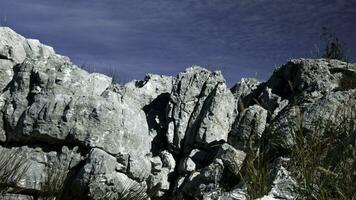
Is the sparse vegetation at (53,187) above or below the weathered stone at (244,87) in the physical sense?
below

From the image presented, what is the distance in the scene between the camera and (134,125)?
1110 cm

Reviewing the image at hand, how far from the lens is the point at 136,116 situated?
11266 mm

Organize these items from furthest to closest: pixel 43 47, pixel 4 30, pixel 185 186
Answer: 1. pixel 43 47
2. pixel 4 30
3. pixel 185 186

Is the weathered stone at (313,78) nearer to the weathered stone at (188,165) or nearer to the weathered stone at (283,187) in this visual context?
the weathered stone at (188,165)

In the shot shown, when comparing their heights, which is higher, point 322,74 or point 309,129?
point 322,74

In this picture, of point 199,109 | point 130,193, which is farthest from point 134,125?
point 130,193

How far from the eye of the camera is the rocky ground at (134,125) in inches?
365

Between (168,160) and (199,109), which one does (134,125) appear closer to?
(168,160)

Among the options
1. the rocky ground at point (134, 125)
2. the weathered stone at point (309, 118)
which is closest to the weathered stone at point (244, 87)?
the rocky ground at point (134, 125)

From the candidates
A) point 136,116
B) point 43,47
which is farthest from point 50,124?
point 43,47

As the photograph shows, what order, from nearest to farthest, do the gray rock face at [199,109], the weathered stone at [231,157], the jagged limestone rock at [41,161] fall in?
the weathered stone at [231,157] → the jagged limestone rock at [41,161] → the gray rock face at [199,109]

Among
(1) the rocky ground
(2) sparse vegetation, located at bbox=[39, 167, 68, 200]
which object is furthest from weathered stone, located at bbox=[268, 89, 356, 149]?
(2) sparse vegetation, located at bbox=[39, 167, 68, 200]

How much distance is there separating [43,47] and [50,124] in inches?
188

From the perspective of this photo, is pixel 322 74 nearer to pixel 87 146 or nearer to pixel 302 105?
pixel 302 105
